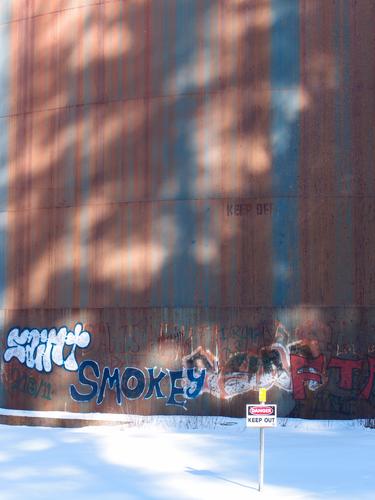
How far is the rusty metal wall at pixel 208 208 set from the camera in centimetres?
2245

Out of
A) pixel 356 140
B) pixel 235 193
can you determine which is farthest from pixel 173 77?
pixel 356 140

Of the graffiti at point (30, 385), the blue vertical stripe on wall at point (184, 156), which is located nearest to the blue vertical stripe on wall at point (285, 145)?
the blue vertical stripe on wall at point (184, 156)

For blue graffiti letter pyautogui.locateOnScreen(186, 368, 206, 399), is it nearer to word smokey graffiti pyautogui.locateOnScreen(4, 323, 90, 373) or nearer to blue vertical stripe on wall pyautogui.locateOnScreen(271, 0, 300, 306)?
blue vertical stripe on wall pyautogui.locateOnScreen(271, 0, 300, 306)

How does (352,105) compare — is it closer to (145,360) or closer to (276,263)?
(276,263)

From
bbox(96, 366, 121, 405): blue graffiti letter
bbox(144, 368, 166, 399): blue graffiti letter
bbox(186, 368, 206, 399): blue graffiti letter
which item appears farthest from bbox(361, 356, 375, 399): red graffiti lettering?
bbox(96, 366, 121, 405): blue graffiti letter

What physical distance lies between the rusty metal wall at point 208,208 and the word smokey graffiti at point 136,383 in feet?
0.30

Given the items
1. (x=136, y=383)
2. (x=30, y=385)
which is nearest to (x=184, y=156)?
(x=136, y=383)

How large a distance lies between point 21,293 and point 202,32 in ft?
29.4

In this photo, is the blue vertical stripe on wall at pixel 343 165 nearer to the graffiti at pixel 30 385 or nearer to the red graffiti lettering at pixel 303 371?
the red graffiti lettering at pixel 303 371

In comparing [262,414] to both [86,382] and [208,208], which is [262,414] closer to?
[208,208]

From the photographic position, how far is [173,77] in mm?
23891

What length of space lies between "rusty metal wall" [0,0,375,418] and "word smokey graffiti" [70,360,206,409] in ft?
0.30

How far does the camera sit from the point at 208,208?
2312 centimetres

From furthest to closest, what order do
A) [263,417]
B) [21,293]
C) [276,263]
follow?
[21,293]
[276,263]
[263,417]
